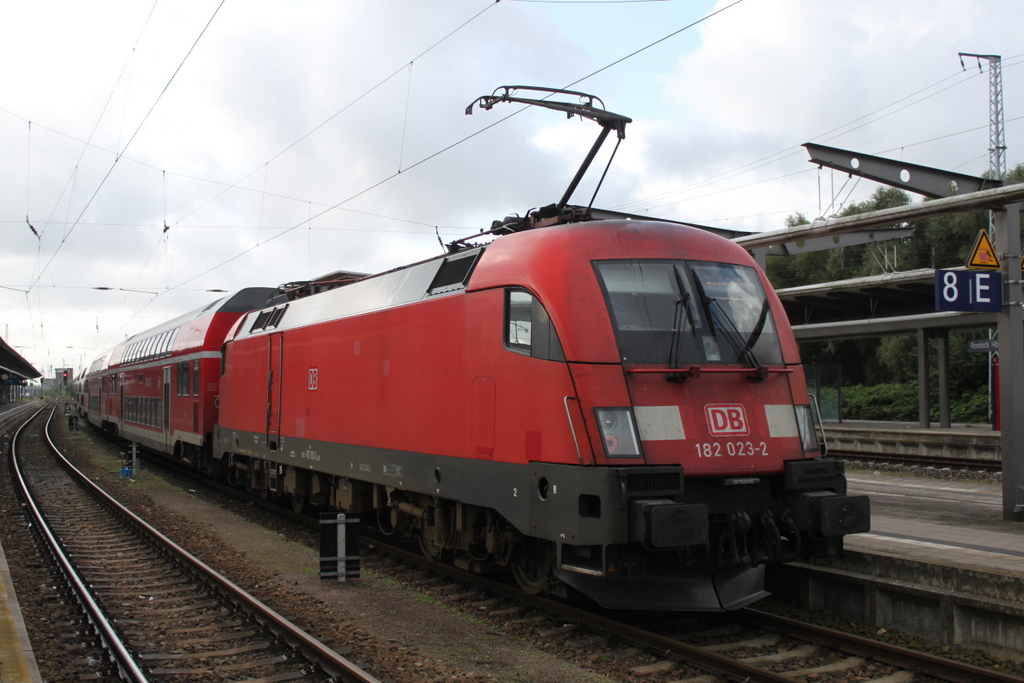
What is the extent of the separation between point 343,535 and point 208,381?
10611 mm

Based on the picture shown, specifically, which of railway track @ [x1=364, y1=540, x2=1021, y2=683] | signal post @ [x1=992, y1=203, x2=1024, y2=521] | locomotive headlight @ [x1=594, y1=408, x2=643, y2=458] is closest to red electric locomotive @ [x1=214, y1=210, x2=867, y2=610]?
locomotive headlight @ [x1=594, y1=408, x2=643, y2=458]

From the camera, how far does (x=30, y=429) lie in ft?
147

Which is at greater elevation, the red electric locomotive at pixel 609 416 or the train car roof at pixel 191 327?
the train car roof at pixel 191 327

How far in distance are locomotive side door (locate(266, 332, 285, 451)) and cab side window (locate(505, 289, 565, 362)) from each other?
7108 millimetres

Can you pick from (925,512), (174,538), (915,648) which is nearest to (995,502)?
(925,512)

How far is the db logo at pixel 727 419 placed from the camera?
6859 millimetres

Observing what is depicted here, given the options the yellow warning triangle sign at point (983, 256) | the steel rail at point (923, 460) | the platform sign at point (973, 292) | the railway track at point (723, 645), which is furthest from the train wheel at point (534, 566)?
the steel rail at point (923, 460)

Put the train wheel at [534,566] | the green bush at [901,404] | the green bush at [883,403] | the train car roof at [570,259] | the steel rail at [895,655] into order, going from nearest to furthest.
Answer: the steel rail at [895,655]
the train car roof at [570,259]
the train wheel at [534,566]
the green bush at [901,404]
the green bush at [883,403]

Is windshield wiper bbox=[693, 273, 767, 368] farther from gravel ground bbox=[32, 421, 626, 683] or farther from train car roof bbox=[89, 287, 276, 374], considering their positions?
train car roof bbox=[89, 287, 276, 374]

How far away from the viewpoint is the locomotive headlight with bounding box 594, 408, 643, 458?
6508 mm

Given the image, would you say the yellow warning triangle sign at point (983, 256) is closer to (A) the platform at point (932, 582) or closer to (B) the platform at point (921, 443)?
(A) the platform at point (932, 582)

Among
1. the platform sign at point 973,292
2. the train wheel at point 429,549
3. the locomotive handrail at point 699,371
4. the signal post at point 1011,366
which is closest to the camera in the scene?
the locomotive handrail at point 699,371

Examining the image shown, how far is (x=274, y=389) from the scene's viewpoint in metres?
13.9

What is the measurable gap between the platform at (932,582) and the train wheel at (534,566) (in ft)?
8.00
